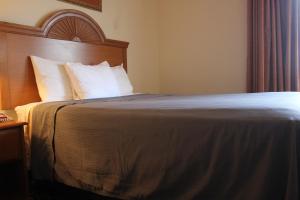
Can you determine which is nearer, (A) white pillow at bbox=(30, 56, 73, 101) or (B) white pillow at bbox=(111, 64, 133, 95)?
(A) white pillow at bbox=(30, 56, 73, 101)

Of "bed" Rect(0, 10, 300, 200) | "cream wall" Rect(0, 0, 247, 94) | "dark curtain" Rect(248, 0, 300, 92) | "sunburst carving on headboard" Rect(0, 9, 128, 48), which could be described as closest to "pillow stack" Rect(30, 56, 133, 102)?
"bed" Rect(0, 10, 300, 200)

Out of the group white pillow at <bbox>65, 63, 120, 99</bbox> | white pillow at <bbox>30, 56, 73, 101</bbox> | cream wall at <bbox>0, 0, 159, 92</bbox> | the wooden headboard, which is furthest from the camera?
Result: cream wall at <bbox>0, 0, 159, 92</bbox>

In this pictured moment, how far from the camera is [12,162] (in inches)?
71.5

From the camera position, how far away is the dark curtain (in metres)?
3.13

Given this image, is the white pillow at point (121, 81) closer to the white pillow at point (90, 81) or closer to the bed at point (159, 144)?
the white pillow at point (90, 81)

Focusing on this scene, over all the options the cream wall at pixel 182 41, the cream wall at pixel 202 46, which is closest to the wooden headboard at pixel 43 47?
the cream wall at pixel 182 41

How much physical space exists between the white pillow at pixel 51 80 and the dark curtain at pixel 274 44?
2154 millimetres

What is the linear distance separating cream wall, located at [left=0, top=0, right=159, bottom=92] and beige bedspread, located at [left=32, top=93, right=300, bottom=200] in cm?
104

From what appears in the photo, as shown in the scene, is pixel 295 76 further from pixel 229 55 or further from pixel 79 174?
pixel 79 174

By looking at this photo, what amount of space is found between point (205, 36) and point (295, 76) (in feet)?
3.88

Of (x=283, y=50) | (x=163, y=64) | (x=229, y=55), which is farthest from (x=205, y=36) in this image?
(x=283, y=50)

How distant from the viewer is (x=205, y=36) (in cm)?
370

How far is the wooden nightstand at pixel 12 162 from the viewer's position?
165cm

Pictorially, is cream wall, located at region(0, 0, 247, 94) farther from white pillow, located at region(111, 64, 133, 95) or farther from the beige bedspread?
the beige bedspread
